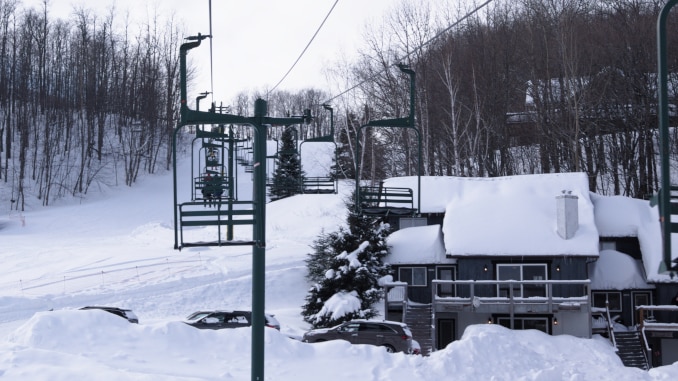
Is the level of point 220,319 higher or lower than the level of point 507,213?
lower

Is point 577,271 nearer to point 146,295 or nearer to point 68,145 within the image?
point 146,295

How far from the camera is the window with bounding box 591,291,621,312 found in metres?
31.9

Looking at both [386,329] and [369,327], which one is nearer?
[386,329]

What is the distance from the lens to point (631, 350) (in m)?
29.4

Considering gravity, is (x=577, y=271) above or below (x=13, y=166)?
below

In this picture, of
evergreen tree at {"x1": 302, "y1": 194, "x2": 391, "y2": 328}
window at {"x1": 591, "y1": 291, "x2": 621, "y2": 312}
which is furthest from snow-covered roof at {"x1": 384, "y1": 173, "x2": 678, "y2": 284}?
evergreen tree at {"x1": 302, "y1": 194, "x2": 391, "y2": 328}

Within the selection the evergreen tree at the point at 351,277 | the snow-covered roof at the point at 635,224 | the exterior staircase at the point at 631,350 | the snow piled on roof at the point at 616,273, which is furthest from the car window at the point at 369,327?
the snow-covered roof at the point at 635,224

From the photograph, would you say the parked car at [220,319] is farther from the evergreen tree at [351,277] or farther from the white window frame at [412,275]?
the white window frame at [412,275]

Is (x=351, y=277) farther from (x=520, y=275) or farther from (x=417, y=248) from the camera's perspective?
(x=520, y=275)

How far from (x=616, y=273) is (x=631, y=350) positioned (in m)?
3.67

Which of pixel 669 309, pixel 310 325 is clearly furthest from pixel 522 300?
pixel 310 325

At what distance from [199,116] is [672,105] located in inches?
1647

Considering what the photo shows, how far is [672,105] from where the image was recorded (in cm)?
4669

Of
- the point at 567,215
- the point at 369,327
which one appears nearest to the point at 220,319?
the point at 369,327
